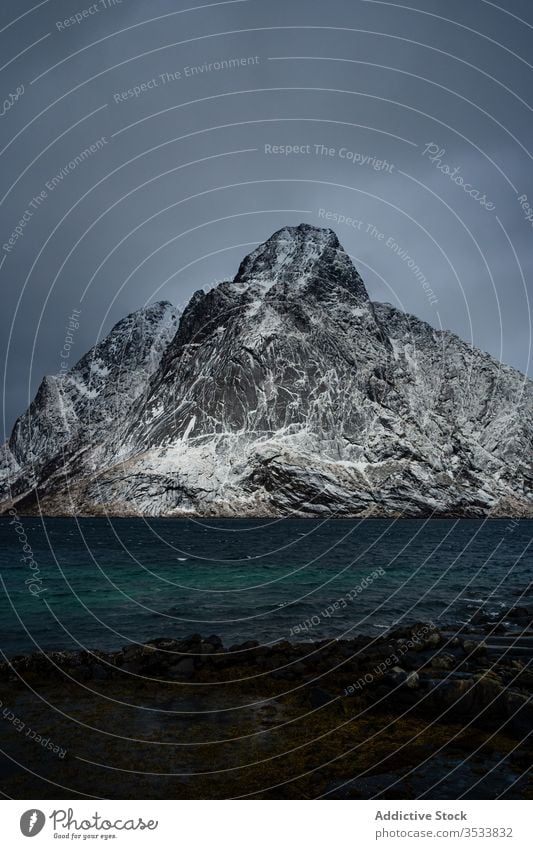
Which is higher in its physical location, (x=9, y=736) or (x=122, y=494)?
(x=122, y=494)

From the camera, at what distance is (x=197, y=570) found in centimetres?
4897

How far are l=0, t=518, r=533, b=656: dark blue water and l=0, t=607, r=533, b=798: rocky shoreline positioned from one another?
363 centimetres

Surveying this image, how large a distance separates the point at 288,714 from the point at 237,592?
22045 mm

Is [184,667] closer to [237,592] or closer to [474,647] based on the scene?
[474,647]

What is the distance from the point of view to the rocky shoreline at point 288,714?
36.3 feet

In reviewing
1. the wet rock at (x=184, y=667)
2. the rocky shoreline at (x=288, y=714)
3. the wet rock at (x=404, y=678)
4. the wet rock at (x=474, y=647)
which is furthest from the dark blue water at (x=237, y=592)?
the wet rock at (x=404, y=678)

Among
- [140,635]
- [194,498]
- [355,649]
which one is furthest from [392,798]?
[194,498]

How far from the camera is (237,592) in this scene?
121 feet

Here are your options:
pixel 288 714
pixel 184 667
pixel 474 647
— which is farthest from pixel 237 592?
pixel 288 714

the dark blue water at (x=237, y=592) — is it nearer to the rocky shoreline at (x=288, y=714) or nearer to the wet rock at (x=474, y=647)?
the rocky shoreline at (x=288, y=714)

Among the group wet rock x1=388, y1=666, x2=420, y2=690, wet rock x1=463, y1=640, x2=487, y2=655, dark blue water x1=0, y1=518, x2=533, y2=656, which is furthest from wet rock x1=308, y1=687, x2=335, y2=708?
wet rock x1=463, y1=640, x2=487, y2=655

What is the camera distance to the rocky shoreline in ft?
36.3
